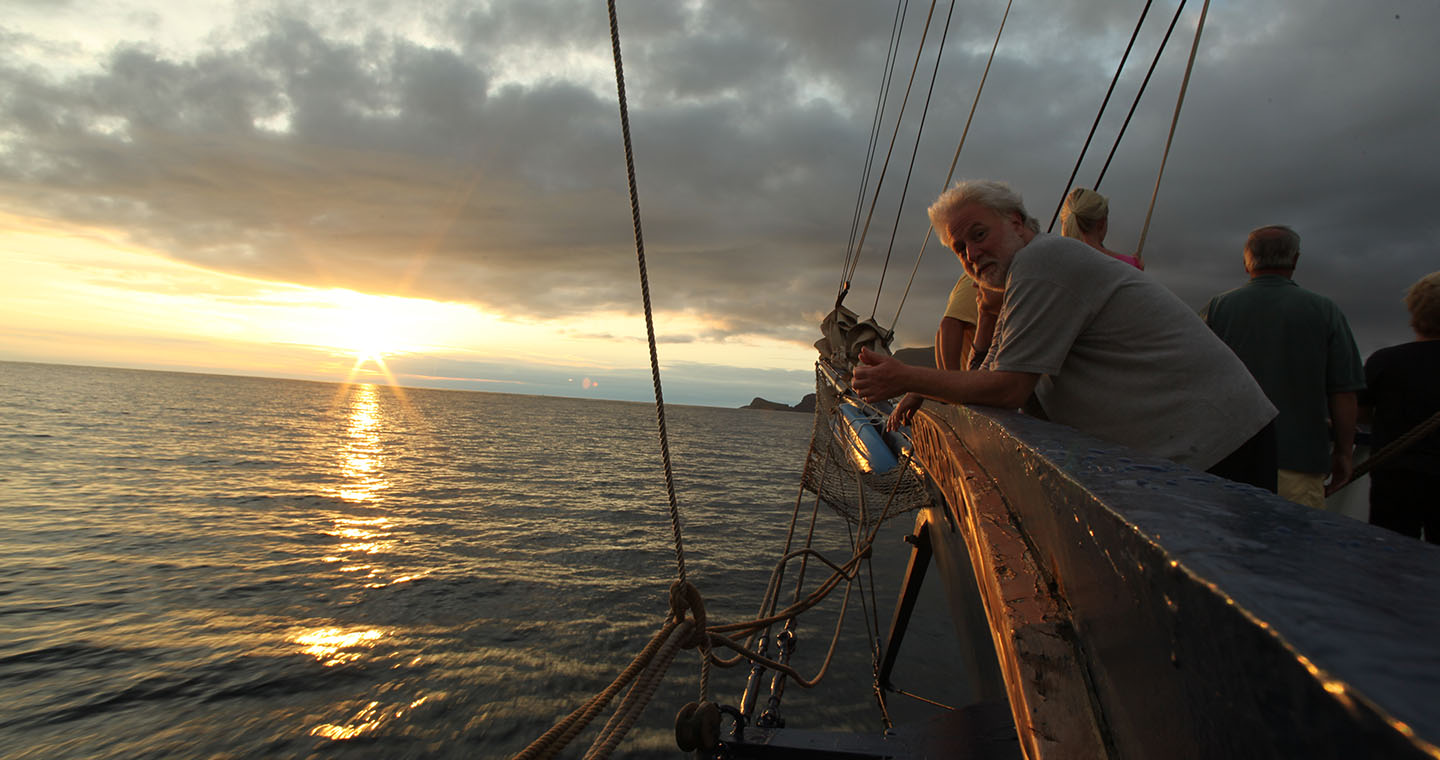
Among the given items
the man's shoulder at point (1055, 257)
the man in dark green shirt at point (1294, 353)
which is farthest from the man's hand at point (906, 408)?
the man in dark green shirt at point (1294, 353)

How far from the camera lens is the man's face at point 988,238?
2.00 metres

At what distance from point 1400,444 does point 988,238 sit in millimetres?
2479

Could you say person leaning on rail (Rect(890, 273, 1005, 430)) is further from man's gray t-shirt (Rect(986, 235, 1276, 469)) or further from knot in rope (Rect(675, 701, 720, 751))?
knot in rope (Rect(675, 701, 720, 751))

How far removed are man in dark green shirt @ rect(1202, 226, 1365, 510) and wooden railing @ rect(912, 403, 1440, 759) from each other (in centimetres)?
234

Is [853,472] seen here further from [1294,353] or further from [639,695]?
[639,695]

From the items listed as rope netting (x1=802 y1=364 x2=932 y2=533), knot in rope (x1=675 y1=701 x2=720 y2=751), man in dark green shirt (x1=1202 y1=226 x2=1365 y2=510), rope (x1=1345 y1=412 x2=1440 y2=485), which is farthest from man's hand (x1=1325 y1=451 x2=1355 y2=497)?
knot in rope (x1=675 y1=701 x2=720 y2=751)

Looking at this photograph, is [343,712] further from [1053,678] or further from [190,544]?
[190,544]

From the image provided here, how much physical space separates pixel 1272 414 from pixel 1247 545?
1.42m

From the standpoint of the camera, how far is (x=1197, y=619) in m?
0.48

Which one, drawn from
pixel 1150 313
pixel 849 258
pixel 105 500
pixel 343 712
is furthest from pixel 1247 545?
pixel 105 500

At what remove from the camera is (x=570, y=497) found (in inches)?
603

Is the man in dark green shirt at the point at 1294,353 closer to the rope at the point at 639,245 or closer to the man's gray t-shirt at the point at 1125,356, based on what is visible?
the man's gray t-shirt at the point at 1125,356

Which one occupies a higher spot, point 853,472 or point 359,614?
point 853,472

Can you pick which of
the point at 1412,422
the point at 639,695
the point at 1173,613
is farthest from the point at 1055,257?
the point at 1412,422
